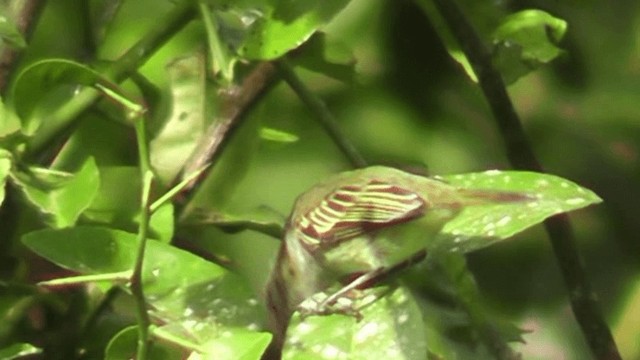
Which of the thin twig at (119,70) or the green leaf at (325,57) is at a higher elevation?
the thin twig at (119,70)

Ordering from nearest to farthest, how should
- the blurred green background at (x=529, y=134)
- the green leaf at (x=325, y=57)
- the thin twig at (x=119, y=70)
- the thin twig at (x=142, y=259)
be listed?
1. the thin twig at (x=142, y=259)
2. the thin twig at (x=119, y=70)
3. the green leaf at (x=325, y=57)
4. the blurred green background at (x=529, y=134)

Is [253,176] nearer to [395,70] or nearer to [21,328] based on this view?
[395,70]

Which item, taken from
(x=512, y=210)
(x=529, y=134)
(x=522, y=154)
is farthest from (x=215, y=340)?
(x=529, y=134)

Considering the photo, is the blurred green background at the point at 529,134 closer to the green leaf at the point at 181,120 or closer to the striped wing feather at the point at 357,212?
the green leaf at the point at 181,120

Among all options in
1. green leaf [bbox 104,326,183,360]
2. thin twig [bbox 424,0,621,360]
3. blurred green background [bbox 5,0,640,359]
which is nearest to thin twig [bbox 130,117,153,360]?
green leaf [bbox 104,326,183,360]

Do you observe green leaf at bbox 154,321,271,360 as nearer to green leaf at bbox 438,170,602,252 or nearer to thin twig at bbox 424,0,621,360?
green leaf at bbox 438,170,602,252

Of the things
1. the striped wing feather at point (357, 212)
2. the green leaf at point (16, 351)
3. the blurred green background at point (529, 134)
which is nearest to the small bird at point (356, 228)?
the striped wing feather at point (357, 212)

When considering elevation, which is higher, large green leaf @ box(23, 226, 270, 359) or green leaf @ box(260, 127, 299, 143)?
large green leaf @ box(23, 226, 270, 359)
